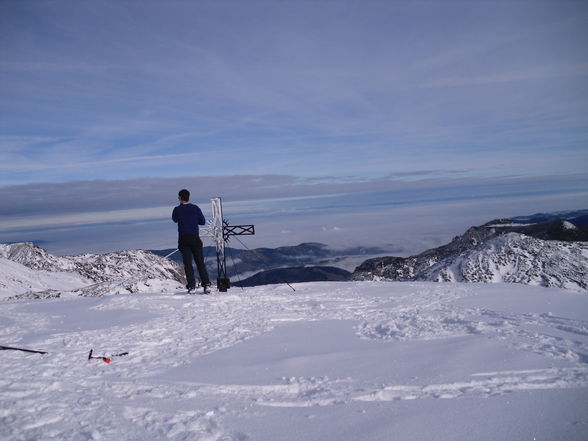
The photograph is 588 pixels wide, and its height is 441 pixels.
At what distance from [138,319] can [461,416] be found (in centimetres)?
793

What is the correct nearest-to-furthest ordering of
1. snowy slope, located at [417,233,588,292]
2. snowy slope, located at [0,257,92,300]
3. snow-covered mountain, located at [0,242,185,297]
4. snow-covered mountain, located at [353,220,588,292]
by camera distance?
snowy slope, located at [0,257,92,300] → snow-covered mountain, located at [0,242,185,297] → snowy slope, located at [417,233,588,292] → snow-covered mountain, located at [353,220,588,292]

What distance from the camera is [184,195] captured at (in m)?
12.3

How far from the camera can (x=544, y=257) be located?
219ft

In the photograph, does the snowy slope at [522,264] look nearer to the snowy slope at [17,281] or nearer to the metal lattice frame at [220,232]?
the metal lattice frame at [220,232]

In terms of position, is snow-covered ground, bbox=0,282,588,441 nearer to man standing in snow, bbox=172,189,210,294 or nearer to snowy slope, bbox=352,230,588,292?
man standing in snow, bbox=172,189,210,294

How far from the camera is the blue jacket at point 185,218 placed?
12.3 metres

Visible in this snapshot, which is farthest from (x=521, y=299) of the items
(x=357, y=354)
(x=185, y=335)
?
(x=185, y=335)

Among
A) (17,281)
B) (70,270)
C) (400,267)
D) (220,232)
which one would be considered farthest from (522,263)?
(70,270)

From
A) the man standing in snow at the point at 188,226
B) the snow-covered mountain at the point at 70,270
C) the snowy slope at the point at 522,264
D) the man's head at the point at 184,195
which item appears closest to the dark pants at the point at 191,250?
the man standing in snow at the point at 188,226

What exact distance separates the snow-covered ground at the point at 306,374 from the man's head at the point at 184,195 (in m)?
4.21

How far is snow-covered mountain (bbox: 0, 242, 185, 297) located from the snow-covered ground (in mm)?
22487

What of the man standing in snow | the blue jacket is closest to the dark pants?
the man standing in snow

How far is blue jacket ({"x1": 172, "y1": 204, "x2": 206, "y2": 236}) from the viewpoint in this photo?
40.3 feet

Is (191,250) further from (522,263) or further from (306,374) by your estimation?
(522,263)
